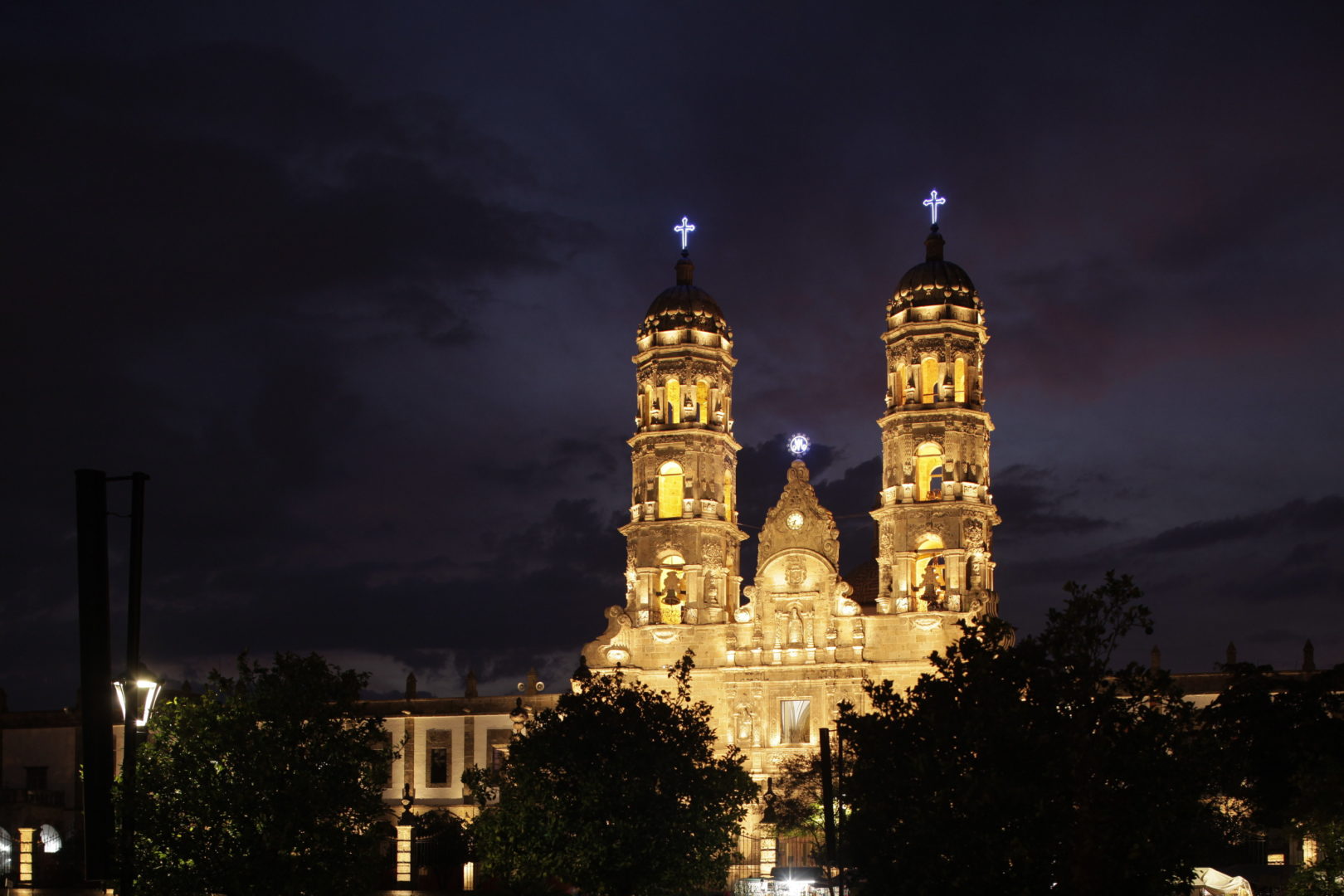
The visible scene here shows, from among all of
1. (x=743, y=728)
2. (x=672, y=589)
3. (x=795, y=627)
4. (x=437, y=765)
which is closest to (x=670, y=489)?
(x=672, y=589)

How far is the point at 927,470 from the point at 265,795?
41759mm

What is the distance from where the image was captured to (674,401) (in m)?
83.9

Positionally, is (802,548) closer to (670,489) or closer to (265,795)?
(670,489)

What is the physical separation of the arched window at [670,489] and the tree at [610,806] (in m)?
28.8

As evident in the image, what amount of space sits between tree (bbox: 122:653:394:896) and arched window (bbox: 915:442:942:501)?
38.1m

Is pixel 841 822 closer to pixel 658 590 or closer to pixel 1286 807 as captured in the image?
pixel 1286 807

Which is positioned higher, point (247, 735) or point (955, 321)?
point (955, 321)

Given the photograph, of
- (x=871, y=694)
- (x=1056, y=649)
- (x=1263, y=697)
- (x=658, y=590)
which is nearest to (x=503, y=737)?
(x=658, y=590)

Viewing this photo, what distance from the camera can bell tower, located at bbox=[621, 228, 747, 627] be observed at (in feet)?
269

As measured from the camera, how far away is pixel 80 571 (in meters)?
31.6

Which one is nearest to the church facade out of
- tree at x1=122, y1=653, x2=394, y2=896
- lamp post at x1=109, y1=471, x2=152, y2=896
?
tree at x1=122, y1=653, x2=394, y2=896

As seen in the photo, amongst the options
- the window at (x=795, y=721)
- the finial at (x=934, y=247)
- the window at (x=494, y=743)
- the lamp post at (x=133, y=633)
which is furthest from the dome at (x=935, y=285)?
the lamp post at (x=133, y=633)

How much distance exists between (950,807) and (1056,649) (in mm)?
3969

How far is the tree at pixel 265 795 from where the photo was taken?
4525 centimetres
